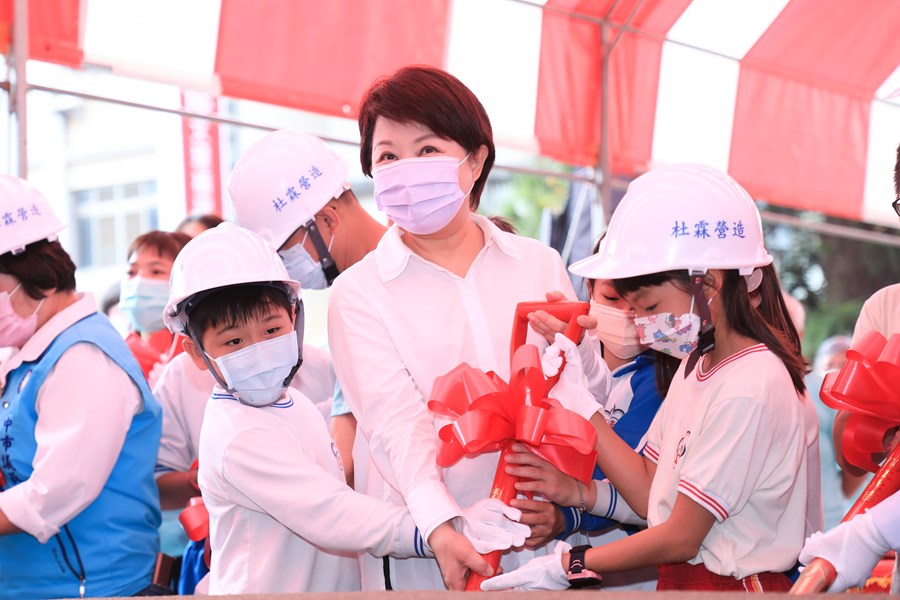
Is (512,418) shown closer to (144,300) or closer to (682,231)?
(682,231)

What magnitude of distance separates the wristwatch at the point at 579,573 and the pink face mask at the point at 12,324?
1834 millimetres

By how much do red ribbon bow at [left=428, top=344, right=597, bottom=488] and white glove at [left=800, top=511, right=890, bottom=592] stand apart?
1.65ft

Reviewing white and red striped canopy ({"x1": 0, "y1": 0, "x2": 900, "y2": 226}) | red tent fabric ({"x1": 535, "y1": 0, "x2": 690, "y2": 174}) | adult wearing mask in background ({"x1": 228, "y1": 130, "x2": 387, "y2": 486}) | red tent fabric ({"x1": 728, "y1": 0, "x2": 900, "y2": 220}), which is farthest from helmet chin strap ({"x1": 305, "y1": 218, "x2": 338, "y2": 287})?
red tent fabric ({"x1": 728, "y1": 0, "x2": 900, "y2": 220})

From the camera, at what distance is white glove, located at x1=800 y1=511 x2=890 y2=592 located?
1.96 meters

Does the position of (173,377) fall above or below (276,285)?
below

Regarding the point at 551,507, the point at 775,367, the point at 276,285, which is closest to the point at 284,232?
the point at 276,285

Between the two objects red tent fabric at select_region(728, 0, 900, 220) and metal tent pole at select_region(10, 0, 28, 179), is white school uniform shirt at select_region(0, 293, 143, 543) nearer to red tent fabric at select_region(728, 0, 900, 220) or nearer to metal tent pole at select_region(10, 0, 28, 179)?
metal tent pole at select_region(10, 0, 28, 179)

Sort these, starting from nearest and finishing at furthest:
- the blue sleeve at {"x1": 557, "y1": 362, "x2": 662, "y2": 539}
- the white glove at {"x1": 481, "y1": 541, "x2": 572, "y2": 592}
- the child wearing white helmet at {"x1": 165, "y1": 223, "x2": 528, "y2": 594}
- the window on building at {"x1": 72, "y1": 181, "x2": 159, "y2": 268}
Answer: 1. the white glove at {"x1": 481, "y1": 541, "x2": 572, "y2": 592}
2. the child wearing white helmet at {"x1": 165, "y1": 223, "x2": 528, "y2": 594}
3. the blue sleeve at {"x1": 557, "y1": 362, "x2": 662, "y2": 539}
4. the window on building at {"x1": 72, "y1": 181, "x2": 159, "y2": 268}

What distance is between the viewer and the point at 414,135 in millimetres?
2539

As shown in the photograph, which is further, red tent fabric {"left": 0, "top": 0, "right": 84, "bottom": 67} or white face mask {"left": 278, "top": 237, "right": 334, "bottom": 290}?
red tent fabric {"left": 0, "top": 0, "right": 84, "bottom": 67}

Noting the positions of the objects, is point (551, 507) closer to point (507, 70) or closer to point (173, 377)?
point (173, 377)

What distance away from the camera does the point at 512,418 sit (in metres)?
2.32

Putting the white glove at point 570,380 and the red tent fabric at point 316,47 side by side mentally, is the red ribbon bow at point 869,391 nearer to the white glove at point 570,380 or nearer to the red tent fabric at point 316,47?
the white glove at point 570,380

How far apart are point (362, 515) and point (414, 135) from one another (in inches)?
36.2
